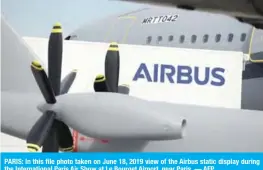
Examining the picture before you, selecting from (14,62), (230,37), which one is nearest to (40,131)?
(14,62)

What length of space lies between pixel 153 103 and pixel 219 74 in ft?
21.4

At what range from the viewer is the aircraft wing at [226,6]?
4020mm

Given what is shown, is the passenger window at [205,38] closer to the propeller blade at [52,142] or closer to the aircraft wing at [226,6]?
the propeller blade at [52,142]

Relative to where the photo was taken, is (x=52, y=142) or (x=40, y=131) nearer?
(x=40, y=131)

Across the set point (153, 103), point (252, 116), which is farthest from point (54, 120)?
point (252, 116)

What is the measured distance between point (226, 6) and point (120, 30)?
1758 cm

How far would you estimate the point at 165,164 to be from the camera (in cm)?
659

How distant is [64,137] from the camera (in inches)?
293

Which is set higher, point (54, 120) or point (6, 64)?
point (6, 64)

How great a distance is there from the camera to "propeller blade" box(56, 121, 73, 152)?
7.42 m

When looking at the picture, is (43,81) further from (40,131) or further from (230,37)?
(230,37)

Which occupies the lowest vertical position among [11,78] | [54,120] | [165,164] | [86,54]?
[165,164]

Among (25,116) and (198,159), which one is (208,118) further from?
(25,116)

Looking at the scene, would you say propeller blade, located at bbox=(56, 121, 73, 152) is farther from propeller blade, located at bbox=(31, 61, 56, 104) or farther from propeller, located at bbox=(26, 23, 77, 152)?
propeller blade, located at bbox=(31, 61, 56, 104)
